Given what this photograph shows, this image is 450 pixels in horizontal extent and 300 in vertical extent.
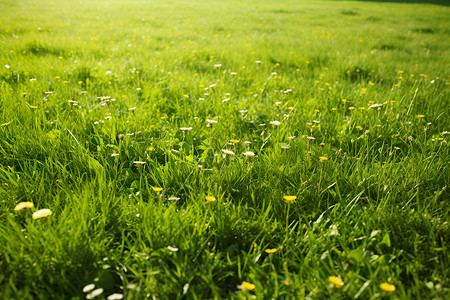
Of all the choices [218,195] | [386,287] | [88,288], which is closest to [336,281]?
Answer: [386,287]

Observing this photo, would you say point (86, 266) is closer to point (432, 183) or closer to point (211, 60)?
point (432, 183)

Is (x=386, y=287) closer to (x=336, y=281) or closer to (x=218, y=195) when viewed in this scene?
(x=336, y=281)

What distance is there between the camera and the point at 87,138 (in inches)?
93.5

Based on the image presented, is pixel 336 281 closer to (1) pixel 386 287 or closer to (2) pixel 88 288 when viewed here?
A: (1) pixel 386 287

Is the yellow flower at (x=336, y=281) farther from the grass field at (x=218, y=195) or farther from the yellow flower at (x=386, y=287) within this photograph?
the yellow flower at (x=386, y=287)

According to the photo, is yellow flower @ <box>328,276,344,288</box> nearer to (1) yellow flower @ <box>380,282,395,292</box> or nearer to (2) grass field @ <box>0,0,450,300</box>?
(2) grass field @ <box>0,0,450,300</box>

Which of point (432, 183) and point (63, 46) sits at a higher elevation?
point (63, 46)

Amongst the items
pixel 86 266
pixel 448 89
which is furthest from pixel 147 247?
pixel 448 89

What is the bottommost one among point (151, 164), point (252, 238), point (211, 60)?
point (252, 238)

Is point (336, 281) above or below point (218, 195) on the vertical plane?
below

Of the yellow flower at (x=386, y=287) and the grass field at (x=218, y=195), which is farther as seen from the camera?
the grass field at (x=218, y=195)

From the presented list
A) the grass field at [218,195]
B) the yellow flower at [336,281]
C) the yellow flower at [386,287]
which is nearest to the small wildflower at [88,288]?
the grass field at [218,195]

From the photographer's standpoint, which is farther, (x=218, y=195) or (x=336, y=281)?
(x=218, y=195)

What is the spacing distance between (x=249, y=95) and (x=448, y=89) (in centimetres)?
230
